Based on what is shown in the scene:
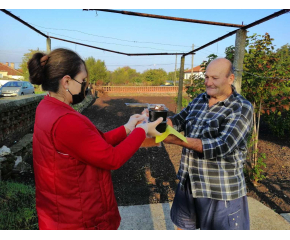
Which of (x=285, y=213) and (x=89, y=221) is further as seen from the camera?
(x=285, y=213)

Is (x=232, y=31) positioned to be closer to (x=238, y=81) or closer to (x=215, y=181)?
(x=238, y=81)

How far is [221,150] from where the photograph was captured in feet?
5.44

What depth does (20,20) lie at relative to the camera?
441 cm


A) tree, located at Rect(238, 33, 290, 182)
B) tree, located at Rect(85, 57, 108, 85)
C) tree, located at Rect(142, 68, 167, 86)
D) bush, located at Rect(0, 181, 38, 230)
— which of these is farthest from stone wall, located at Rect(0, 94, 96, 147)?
tree, located at Rect(142, 68, 167, 86)

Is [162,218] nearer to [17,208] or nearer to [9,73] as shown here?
[17,208]

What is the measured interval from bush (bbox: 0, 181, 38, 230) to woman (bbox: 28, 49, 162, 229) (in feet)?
5.22

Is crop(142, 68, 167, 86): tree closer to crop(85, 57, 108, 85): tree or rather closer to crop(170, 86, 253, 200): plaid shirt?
crop(85, 57, 108, 85): tree

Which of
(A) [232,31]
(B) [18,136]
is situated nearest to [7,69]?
(B) [18,136]

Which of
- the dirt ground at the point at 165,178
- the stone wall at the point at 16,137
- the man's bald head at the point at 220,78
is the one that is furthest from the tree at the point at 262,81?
the stone wall at the point at 16,137

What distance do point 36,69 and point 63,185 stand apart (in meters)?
0.70

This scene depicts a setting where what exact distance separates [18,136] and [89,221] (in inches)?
185

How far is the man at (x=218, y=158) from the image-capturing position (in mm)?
1682

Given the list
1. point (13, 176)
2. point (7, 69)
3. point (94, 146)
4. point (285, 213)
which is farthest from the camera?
point (7, 69)

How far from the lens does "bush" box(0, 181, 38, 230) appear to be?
2634mm
